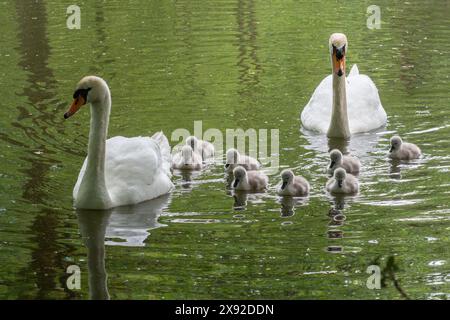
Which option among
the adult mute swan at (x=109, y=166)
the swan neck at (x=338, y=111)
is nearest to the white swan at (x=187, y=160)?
the adult mute swan at (x=109, y=166)

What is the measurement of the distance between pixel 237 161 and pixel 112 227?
96.8 inches

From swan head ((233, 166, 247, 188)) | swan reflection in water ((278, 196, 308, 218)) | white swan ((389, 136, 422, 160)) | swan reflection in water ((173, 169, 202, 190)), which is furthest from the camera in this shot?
white swan ((389, 136, 422, 160))

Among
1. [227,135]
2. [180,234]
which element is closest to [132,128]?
[227,135]

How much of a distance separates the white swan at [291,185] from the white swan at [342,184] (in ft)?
1.00

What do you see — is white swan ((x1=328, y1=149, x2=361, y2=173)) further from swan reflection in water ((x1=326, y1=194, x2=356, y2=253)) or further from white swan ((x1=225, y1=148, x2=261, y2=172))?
white swan ((x1=225, y1=148, x2=261, y2=172))

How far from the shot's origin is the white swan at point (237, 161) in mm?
13156

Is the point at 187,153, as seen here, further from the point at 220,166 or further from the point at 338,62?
the point at 338,62

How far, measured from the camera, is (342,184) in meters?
12.0

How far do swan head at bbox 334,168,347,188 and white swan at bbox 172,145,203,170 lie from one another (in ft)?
6.60

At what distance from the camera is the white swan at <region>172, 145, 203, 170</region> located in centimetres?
1327

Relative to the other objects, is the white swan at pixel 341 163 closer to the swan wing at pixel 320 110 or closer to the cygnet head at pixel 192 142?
the cygnet head at pixel 192 142
